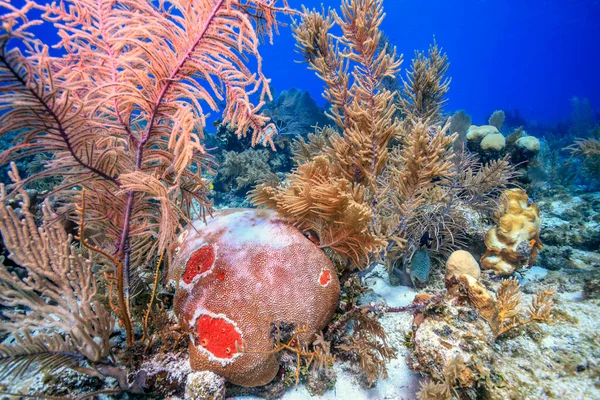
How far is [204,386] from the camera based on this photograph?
242 centimetres

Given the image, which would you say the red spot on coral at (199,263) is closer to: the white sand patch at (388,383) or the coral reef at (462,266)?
the white sand patch at (388,383)

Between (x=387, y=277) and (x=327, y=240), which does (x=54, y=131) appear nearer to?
(x=327, y=240)

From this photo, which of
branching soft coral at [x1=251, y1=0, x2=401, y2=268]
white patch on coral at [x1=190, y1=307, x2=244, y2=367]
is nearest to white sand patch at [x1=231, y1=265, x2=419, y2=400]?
white patch on coral at [x1=190, y1=307, x2=244, y2=367]

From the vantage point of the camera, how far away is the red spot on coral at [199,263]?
9.55 ft

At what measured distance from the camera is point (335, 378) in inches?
111

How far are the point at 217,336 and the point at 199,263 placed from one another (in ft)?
2.58

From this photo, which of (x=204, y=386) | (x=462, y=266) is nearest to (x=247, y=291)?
(x=204, y=386)

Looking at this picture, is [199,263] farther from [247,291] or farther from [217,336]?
[217,336]

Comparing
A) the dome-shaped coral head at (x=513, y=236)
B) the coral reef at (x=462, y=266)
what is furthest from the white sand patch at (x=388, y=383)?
the dome-shaped coral head at (x=513, y=236)

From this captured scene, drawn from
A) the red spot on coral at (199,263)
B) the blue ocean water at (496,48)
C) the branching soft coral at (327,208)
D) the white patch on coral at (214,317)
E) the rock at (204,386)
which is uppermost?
the blue ocean water at (496,48)

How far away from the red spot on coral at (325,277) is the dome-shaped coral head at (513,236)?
2995mm

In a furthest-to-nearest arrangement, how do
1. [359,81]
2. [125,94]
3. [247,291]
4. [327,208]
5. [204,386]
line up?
[359,81] < [327,208] < [247,291] < [204,386] < [125,94]

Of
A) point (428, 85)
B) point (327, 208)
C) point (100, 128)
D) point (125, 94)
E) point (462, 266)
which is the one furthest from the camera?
point (428, 85)

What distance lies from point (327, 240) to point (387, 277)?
6.37ft
